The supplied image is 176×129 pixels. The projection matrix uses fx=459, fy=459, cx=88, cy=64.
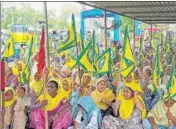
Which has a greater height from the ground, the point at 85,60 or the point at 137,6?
the point at 137,6

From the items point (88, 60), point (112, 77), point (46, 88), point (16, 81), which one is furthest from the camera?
point (112, 77)

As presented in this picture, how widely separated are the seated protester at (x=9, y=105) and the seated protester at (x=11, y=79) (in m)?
0.83

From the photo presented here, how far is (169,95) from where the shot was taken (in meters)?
6.12

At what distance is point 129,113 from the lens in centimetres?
630

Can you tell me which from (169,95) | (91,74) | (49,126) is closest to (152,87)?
(91,74)

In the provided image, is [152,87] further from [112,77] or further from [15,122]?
[15,122]

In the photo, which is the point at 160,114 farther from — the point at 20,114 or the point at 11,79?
the point at 11,79

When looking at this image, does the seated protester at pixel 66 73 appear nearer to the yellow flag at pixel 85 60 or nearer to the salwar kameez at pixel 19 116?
the yellow flag at pixel 85 60

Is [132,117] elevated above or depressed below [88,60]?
below

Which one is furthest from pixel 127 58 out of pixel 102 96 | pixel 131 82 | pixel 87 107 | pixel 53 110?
pixel 53 110

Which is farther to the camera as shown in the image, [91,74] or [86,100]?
[91,74]

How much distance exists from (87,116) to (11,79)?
8.88 ft

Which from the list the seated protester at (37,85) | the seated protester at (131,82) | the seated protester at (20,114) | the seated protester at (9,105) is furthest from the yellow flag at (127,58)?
the seated protester at (9,105)

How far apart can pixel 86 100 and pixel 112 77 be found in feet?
9.30
